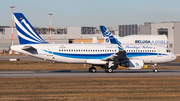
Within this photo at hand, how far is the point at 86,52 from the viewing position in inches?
1391

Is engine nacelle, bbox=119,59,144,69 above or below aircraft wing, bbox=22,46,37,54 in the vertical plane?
below

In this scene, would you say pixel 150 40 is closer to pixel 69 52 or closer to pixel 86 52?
pixel 86 52

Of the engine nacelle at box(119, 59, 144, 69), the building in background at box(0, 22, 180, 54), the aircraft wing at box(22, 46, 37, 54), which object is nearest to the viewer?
the aircraft wing at box(22, 46, 37, 54)

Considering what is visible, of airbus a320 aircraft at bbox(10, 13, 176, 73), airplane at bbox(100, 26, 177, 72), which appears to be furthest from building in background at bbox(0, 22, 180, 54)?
airbus a320 aircraft at bbox(10, 13, 176, 73)

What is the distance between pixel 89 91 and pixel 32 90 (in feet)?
14.1

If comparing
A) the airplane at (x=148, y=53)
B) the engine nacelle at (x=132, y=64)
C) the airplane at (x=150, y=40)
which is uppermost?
the airplane at (x=150, y=40)

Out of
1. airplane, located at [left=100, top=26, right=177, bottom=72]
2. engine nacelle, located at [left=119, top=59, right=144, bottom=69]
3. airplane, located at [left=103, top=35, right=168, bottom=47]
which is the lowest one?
engine nacelle, located at [left=119, top=59, right=144, bottom=69]

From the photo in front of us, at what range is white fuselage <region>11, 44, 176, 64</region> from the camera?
113ft

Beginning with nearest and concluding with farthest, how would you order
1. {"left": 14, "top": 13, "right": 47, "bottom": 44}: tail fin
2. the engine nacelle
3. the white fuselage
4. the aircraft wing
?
the aircraft wing
the engine nacelle
the white fuselage
{"left": 14, "top": 13, "right": 47, "bottom": 44}: tail fin

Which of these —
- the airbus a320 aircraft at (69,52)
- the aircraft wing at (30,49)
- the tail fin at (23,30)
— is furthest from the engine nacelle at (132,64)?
the tail fin at (23,30)

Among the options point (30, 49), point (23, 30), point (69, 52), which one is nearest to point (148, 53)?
point (69, 52)

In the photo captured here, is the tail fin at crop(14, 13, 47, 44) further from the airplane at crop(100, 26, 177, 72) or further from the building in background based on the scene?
the building in background

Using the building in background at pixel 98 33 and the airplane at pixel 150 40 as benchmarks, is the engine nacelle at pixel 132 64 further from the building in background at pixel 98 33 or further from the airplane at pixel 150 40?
the building in background at pixel 98 33

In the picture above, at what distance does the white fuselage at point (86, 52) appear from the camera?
1356 inches
